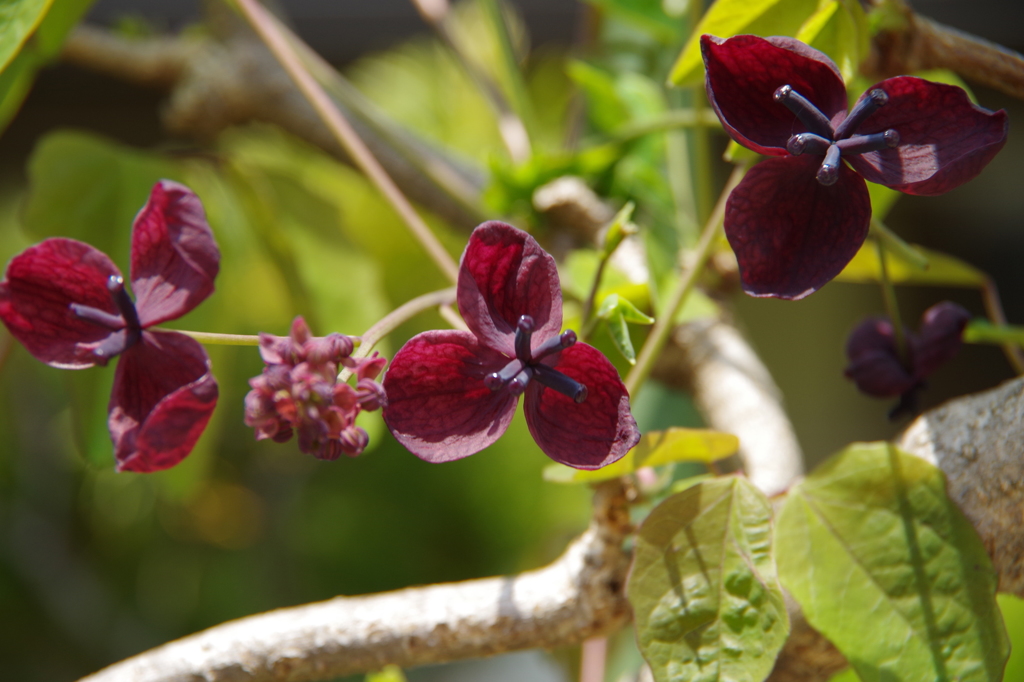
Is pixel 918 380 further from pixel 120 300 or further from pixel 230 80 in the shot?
pixel 230 80

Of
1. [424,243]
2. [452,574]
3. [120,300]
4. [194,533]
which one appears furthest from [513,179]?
[194,533]

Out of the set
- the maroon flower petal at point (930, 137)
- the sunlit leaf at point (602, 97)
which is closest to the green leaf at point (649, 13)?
the sunlit leaf at point (602, 97)

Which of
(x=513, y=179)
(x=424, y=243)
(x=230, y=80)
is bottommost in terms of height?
(x=424, y=243)

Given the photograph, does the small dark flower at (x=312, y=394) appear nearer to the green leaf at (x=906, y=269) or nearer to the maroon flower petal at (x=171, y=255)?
the maroon flower petal at (x=171, y=255)

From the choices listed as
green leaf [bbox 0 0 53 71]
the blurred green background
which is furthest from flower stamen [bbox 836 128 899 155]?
the blurred green background

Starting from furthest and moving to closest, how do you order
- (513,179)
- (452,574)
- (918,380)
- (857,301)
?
(857,301) < (452,574) < (513,179) < (918,380)

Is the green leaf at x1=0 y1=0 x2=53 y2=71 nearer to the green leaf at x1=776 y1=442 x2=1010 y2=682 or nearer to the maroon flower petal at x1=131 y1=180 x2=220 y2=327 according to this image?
the maroon flower petal at x1=131 y1=180 x2=220 y2=327
